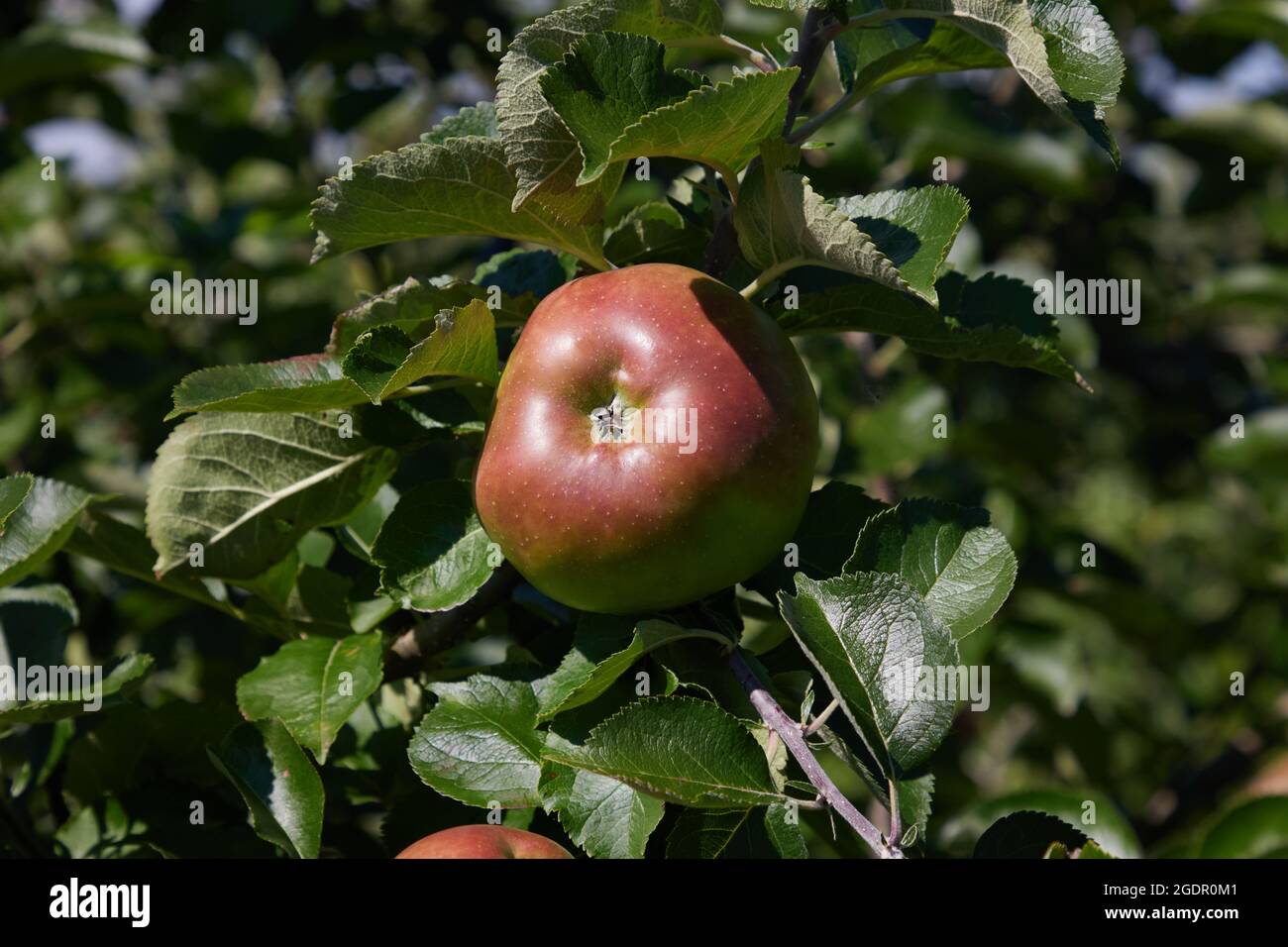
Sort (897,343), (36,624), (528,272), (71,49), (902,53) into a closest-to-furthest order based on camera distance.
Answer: (902,53)
(528,272)
(36,624)
(71,49)
(897,343)

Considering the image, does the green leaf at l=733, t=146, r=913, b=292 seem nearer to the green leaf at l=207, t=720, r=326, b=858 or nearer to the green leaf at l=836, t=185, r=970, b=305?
the green leaf at l=836, t=185, r=970, b=305

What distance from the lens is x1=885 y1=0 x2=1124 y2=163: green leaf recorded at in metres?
0.66

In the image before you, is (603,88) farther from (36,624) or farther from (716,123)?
(36,624)

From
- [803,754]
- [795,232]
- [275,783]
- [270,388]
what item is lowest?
[275,783]

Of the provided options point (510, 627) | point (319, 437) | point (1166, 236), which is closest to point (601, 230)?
point (319, 437)

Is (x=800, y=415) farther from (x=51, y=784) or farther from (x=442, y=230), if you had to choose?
(x=51, y=784)

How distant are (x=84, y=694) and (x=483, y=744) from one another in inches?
10.4

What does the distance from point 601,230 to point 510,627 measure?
35 centimetres

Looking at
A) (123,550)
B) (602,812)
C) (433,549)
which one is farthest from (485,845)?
(123,550)

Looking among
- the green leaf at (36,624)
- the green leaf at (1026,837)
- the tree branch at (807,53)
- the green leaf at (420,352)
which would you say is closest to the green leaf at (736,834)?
the green leaf at (1026,837)

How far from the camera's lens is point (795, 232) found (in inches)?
26.7

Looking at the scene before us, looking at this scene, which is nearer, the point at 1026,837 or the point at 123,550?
the point at 1026,837

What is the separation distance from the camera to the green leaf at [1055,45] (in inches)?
26.1

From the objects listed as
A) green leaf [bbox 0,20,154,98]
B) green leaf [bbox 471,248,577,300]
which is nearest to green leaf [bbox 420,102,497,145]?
green leaf [bbox 471,248,577,300]
